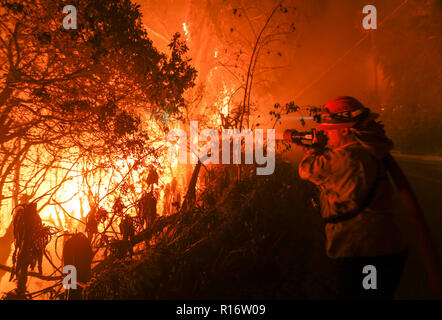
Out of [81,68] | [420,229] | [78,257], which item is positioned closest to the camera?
[420,229]

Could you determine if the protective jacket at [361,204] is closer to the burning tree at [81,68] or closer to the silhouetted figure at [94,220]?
the burning tree at [81,68]

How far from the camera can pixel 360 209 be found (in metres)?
1.75

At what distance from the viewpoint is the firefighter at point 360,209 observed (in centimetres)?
172

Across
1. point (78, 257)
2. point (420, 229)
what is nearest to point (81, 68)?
point (78, 257)

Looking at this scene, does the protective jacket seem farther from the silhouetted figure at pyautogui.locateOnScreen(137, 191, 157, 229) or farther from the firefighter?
the silhouetted figure at pyautogui.locateOnScreen(137, 191, 157, 229)

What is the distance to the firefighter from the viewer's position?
1.72m

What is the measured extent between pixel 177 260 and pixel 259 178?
4.43 metres

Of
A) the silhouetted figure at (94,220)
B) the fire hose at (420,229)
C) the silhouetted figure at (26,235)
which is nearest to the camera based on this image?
the fire hose at (420,229)

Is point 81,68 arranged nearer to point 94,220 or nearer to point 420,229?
point 94,220

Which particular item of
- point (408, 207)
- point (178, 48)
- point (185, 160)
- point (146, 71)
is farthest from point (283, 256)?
point (185, 160)

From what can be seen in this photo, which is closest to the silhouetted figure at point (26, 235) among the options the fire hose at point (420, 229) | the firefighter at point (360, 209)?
the firefighter at point (360, 209)

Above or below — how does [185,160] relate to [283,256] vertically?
above
